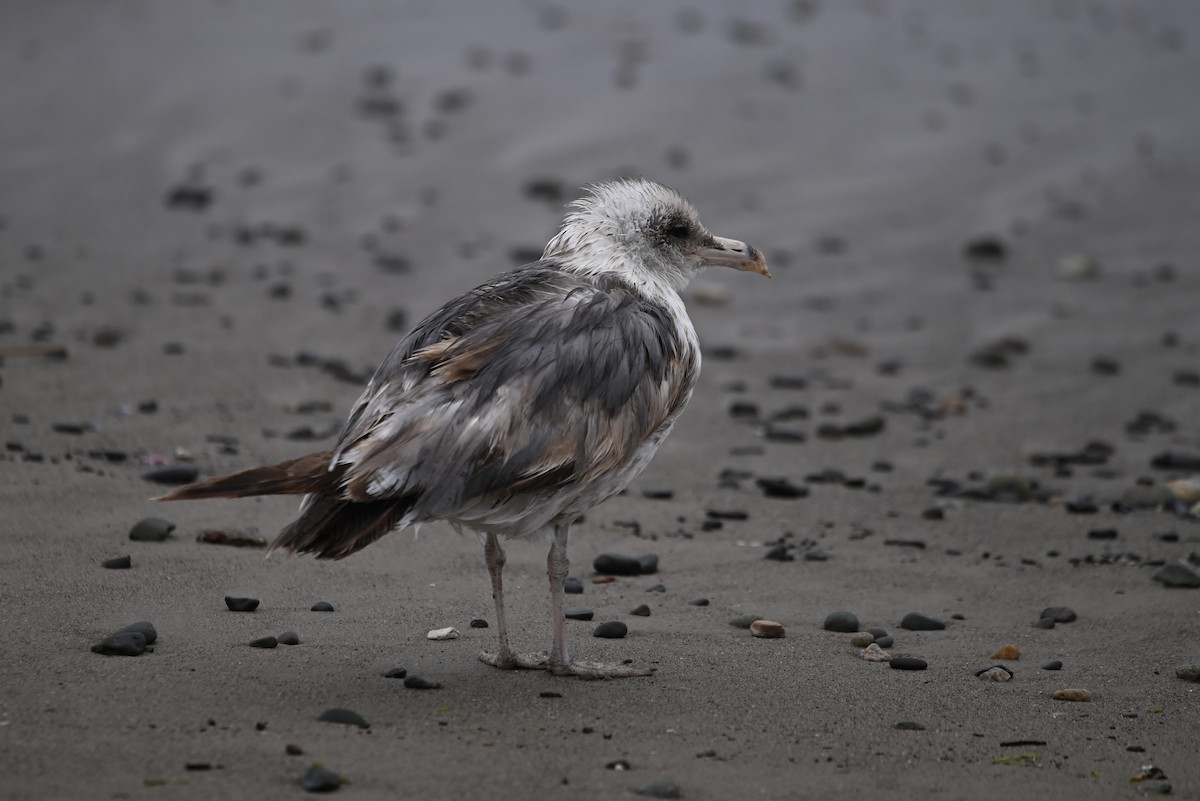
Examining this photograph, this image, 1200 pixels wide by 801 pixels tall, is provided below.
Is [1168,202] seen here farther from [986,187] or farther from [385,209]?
[385,209]

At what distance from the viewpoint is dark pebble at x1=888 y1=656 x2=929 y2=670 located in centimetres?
541

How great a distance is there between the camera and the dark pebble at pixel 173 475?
700 centimetres

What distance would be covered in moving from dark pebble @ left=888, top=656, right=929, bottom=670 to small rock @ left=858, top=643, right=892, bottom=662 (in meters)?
0.06

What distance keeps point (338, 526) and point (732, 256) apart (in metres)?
A: 2.21

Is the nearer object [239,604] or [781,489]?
[239,604]

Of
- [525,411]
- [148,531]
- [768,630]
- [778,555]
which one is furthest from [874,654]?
[148,531]

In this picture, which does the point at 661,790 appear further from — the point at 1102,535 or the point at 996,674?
the point at 1102,535

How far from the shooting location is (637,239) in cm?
589

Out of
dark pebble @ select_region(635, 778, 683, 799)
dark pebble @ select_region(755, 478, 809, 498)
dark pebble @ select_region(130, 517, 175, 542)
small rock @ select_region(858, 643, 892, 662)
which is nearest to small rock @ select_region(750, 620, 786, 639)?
small rock @ select_region(858, 643, 892, 662)

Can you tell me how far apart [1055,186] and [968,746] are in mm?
9981

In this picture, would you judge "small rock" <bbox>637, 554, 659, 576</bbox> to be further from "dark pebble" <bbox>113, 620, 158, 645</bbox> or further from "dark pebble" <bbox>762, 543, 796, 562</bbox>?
"dark pebble" <bbox>113, 620, 158, 645</bbox>

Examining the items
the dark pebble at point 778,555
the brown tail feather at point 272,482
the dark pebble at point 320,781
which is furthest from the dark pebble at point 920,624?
the dark pebble at point 320,781

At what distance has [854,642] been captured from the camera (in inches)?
223

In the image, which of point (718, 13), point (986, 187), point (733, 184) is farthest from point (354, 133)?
point (986, 187)
